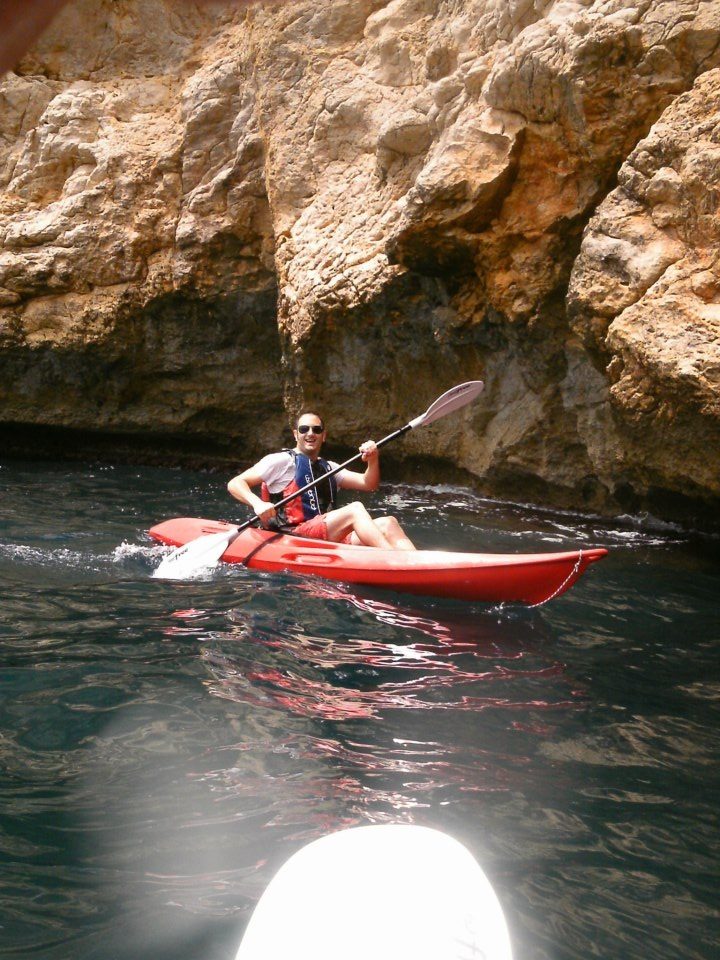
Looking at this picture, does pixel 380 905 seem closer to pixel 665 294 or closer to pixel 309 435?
pixel 309 435

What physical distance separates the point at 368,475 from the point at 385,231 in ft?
9.69

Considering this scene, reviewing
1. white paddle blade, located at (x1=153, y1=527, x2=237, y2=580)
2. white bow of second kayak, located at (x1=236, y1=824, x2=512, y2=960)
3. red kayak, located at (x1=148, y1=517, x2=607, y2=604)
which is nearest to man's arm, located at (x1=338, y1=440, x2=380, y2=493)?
red kayak, located at (x1=148, y1=517, x2=607, y2=604)

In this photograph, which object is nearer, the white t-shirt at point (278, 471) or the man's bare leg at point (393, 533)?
the man's bare leg at point (393, 533)

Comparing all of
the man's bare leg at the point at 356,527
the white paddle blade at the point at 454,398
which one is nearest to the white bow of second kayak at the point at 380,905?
the man's bare leg at the point at 356,527

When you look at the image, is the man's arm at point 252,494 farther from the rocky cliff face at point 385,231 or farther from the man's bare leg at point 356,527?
the rocky cliff face at point 385,231

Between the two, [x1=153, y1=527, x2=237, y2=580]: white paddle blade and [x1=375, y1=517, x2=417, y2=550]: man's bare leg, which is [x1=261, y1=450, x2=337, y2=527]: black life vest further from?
[x1=375, y1=517, x2=417, y2=550]: man's bare leg

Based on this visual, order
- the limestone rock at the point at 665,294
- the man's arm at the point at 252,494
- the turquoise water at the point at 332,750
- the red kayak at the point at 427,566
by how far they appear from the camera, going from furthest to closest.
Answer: the man's arm at the point at 252,494, the limestone rock at the point at 665,294, the red kayak at the point at 427,566, the turquoise water at the point at 332,750

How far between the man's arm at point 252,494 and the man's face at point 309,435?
0.34m

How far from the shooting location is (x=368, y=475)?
5.46 metres

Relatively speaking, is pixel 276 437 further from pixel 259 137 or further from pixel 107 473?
pixel 259 137

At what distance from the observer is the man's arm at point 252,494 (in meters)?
5.21

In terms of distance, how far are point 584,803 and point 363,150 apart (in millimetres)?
7317

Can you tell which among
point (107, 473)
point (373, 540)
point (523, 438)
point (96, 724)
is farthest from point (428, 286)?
point (96, 724)

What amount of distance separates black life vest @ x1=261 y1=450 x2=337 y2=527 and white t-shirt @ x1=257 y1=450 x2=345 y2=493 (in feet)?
0.09
